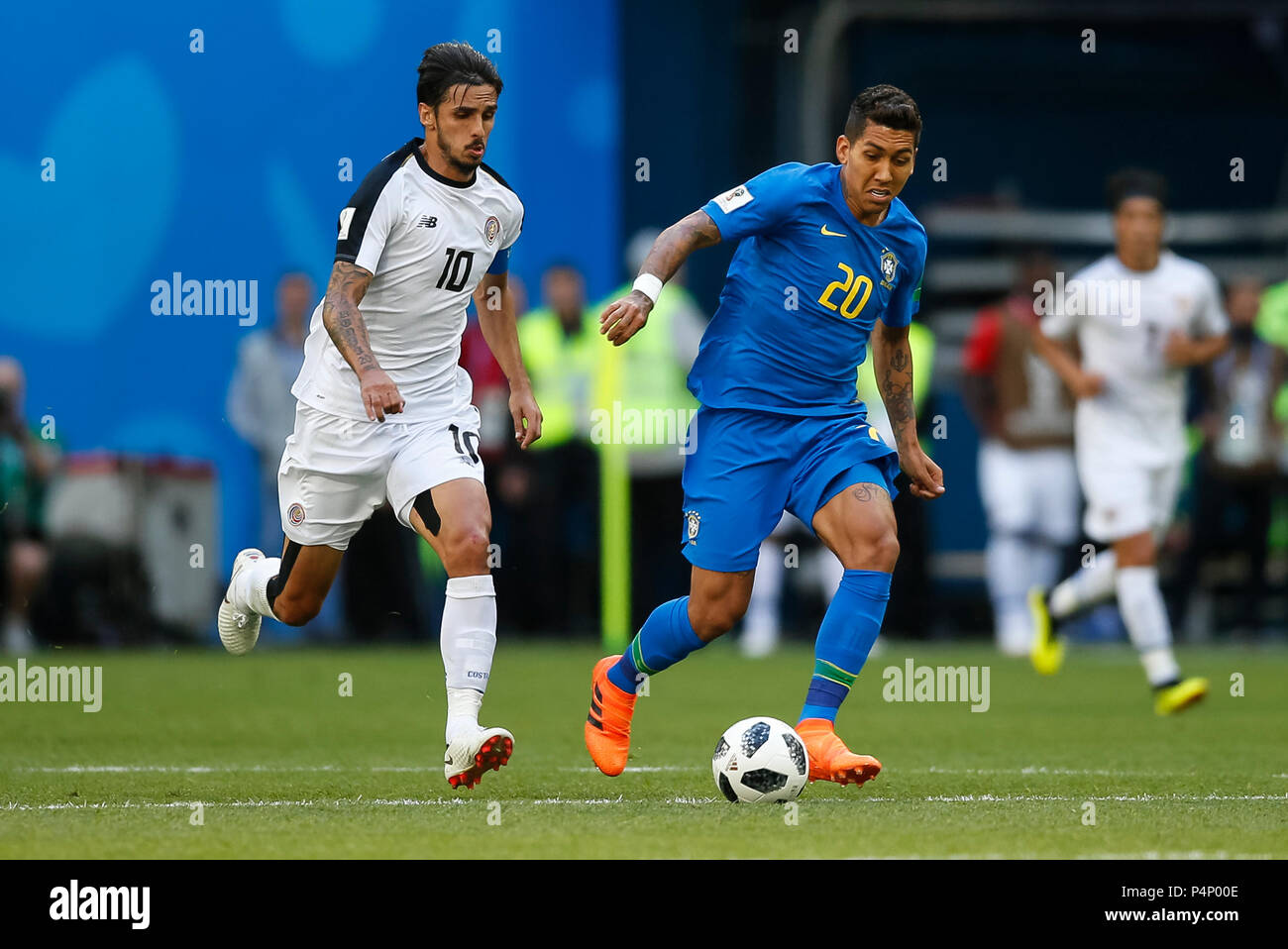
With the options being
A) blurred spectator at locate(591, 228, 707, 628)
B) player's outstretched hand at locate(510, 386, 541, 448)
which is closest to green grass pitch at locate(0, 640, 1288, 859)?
player's outstretched hand at locate(510, 386, 541, 448)

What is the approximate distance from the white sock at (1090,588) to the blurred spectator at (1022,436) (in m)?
3.28

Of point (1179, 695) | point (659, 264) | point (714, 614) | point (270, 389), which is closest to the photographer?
point (659, 264)

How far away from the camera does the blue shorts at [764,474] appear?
262 inches

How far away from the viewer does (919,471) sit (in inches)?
275

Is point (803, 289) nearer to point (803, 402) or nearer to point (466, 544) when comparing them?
point (803, 402)

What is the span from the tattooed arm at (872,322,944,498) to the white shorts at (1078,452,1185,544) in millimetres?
3113

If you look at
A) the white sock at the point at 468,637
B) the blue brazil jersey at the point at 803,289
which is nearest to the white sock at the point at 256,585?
the white sock at the point at 468,637

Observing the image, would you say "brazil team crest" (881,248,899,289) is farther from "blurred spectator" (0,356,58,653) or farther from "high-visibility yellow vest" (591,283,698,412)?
"blurred spectator" (0,356,58,653)

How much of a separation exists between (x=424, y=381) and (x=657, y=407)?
7083 millimetres

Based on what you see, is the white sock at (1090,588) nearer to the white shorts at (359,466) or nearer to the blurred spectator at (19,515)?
the white shorts at (359,466)

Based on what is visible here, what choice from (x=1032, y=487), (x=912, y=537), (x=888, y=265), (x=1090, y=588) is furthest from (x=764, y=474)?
(x=1032, y=487)

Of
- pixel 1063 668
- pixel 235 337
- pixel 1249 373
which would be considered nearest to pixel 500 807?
pixel 1063 668
